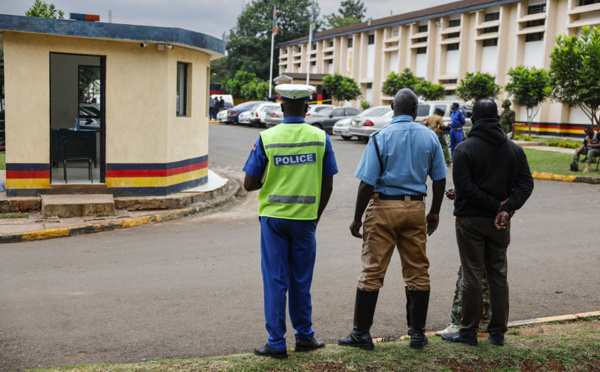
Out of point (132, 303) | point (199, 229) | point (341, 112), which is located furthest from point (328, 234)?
point (341, 112)

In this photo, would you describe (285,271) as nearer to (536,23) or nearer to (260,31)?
(536,23)

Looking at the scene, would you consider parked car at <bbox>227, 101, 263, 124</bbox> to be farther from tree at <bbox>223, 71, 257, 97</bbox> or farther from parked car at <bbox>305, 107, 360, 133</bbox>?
tree at <bbox>223, 71, 257, 97</bbox>

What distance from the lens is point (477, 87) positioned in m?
33.0

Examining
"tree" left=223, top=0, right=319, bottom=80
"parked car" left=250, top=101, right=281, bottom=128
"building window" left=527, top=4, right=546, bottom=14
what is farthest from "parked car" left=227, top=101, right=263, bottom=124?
"tree" left=223, top=0, right=319, bottom=80

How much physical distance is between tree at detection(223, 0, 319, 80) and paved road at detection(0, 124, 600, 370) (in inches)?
2673

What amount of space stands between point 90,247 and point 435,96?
31.5 meters

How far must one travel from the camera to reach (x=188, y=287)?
6.68 meters

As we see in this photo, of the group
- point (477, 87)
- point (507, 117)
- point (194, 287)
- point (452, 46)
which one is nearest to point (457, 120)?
point (507, 117)

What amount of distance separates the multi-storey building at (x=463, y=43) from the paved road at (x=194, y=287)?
2554 cm

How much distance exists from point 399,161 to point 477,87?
30.2 meters

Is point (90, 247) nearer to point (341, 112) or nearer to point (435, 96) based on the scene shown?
point (341, 112)

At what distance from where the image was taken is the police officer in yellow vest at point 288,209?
432 cm

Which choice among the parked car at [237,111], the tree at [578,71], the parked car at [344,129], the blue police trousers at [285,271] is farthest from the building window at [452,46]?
the blue police trousers at [285,271]

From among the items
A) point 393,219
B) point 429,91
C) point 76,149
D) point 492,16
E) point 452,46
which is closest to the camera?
point 393,219
